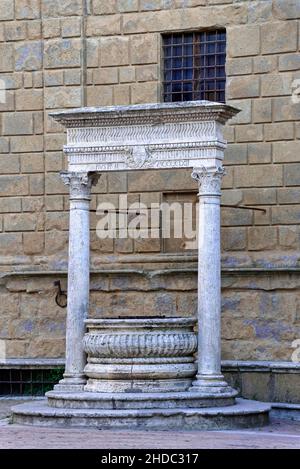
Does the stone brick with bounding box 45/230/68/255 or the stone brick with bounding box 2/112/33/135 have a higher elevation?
the stone brick with bounding box 2/112/33/135

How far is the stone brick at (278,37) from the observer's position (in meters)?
20.2

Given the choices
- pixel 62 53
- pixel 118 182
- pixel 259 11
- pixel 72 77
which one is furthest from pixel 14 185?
pixel 259 11

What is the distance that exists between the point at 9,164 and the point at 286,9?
191 inches

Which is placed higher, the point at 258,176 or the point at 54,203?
the point at 258,176

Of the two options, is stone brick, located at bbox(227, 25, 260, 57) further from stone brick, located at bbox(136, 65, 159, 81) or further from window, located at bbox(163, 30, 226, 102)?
stone brick, located at bbox(136, 65, 159, 81)

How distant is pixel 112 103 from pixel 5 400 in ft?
A: 15.3

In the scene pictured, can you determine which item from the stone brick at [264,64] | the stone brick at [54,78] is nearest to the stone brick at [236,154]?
the stone brick at [264,64]

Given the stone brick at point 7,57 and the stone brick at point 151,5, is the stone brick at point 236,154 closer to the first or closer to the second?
the stone brick at point 151,5

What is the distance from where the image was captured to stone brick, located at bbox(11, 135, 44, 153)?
2181cm

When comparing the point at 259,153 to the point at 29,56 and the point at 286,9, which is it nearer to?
the point at 286,9

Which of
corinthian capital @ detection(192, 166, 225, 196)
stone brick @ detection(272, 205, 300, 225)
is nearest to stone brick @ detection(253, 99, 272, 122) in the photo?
stone brick @ detection(272, 205, 300, 225)

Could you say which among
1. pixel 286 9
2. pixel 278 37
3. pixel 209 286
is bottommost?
pixel 209 286

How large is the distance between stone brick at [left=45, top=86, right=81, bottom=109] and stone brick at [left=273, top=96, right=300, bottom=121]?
10.1 ft

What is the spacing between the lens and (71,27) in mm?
21719
